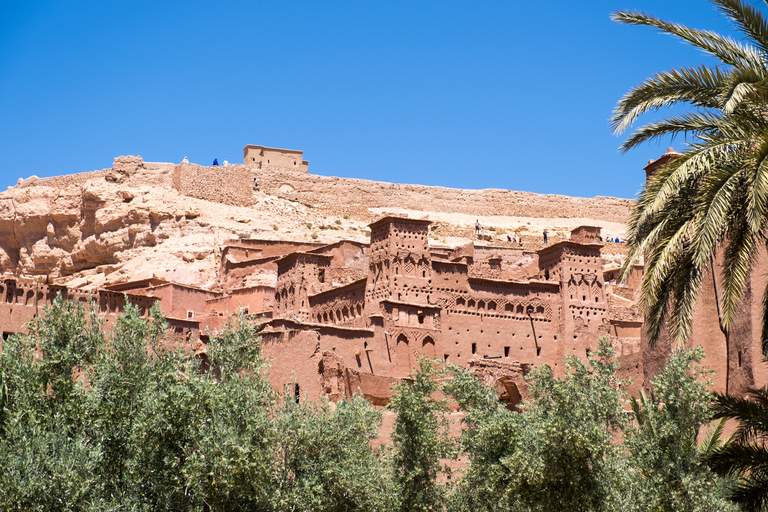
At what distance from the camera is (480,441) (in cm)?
2166

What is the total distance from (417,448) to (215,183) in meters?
40.7

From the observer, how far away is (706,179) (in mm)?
14766

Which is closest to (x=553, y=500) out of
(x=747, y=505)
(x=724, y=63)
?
(x=747, y=505)

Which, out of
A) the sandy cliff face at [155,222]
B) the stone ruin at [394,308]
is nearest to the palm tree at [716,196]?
the stone ruin at [394,308]

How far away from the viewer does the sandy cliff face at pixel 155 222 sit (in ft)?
176

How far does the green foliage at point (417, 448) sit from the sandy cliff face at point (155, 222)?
25.7 meters

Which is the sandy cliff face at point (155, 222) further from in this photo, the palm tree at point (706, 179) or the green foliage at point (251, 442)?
the palm tree at point (706, 179)

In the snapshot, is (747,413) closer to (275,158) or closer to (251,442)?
(251,442)

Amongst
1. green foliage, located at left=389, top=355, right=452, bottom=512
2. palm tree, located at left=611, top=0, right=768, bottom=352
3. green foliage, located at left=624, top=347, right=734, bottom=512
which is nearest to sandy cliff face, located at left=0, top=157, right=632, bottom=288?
green foliage, located at left=389, top=355, right=452, bottom=512

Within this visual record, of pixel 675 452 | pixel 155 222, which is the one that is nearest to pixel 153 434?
pixel 675 452

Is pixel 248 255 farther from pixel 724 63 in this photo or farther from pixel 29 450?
pixel 724 63

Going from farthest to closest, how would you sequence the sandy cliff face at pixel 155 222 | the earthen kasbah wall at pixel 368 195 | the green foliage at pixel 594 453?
1. the earthen kasbah wall at pixel 368 195
2. the sandy cliff face at pixel 155 222
3. the green foliage at pixel 594 453

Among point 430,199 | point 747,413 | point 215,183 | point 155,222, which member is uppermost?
point 430,199

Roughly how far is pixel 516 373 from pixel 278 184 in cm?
3238
